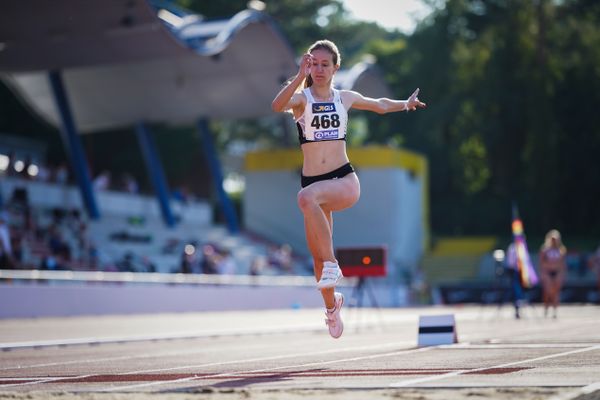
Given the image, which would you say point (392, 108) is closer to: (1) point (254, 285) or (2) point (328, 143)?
(2) point (328, 143)

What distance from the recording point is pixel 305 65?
9.12 meters

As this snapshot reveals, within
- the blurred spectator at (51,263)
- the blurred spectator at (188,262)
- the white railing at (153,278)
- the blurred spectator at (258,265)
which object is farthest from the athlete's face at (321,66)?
the blurred spectator at (258,265)

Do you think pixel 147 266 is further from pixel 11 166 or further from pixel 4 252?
pixel 4 252

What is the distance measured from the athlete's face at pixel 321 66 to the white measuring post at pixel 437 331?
3.63m

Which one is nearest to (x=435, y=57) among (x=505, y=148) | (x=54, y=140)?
(x=505, y=148)

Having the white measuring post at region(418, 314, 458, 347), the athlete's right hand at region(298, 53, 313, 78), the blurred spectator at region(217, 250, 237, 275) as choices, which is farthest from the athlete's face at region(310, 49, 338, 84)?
the blurred spectator at region(217, 250, 237, 275)

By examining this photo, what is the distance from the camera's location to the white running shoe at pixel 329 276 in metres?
9.19

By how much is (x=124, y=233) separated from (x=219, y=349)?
26020 mm

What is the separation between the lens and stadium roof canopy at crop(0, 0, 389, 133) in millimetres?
33469

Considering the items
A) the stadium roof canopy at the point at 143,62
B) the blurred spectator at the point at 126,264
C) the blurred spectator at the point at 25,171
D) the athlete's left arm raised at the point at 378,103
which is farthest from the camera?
the blurred spectator at the point at 25,171

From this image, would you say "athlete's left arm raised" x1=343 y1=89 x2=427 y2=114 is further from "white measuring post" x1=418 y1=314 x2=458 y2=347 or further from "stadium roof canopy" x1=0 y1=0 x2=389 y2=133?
"stadium roof canopy" x1=0 y1=0 x2=389 y2=133

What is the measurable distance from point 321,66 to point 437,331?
3842 mm

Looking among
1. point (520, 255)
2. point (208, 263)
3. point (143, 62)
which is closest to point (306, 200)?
point (520, 255)

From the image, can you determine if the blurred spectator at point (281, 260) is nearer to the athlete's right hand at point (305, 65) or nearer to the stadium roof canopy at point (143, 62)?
the stadium roof canopy at point (143, 62)
